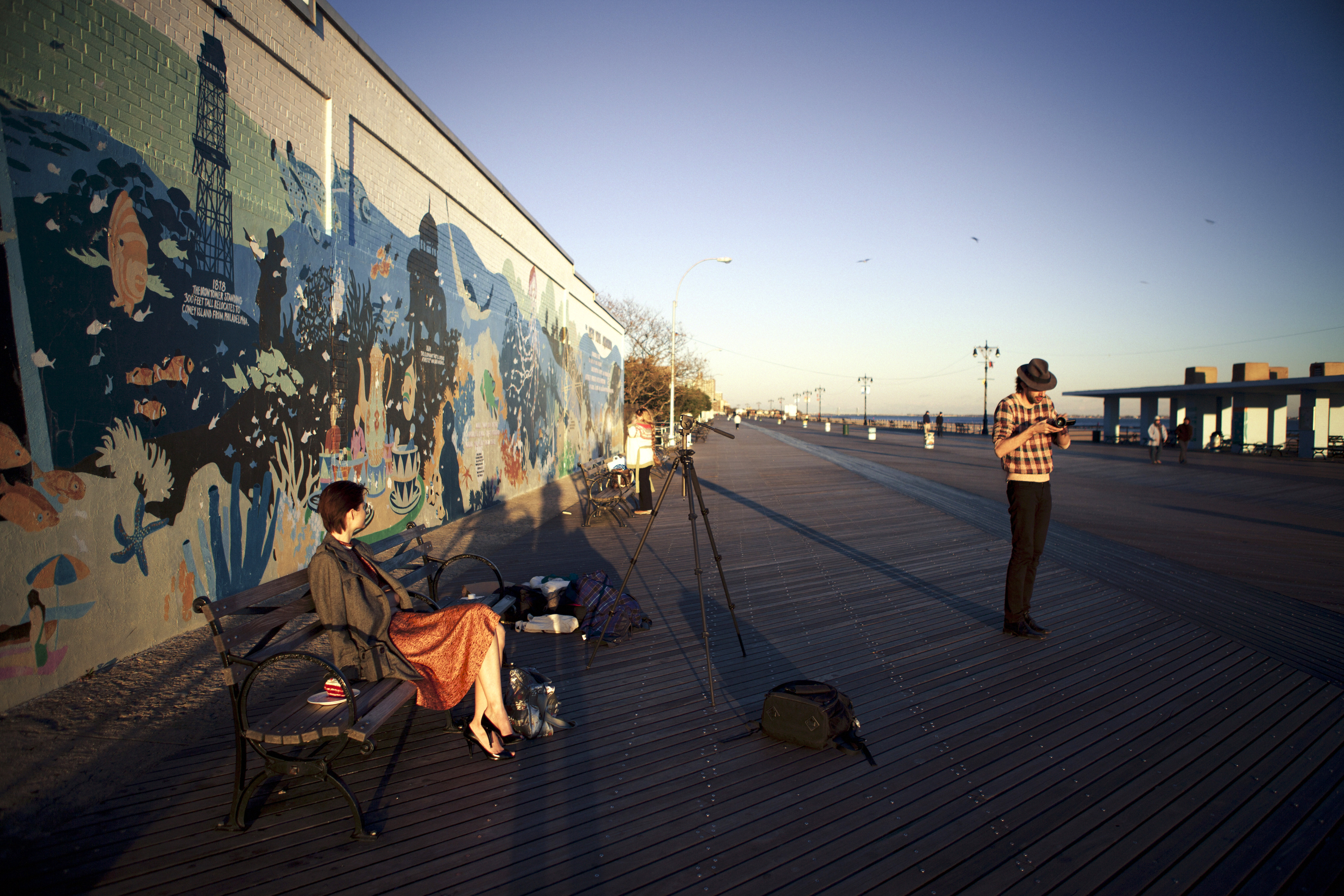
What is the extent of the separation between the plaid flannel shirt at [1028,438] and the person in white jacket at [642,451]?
19.9ft

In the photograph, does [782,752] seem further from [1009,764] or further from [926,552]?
[926,552]

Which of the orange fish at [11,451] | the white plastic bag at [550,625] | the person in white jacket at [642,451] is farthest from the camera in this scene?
the person in white jacket at [642,451]

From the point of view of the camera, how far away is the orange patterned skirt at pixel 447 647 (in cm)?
330

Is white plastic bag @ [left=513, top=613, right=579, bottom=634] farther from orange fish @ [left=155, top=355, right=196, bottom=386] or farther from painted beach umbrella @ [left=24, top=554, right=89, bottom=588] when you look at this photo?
orange fish @ [left=155, top=355, right=196, bottom=386]

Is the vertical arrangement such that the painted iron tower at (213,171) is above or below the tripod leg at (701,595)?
above

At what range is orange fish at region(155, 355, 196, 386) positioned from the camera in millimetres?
4723

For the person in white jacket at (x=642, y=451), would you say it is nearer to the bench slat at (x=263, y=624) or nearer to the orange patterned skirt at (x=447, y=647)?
the orange patterned skirt at (x=447, y=647)

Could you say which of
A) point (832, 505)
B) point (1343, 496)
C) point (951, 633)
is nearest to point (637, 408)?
point (832, 505)

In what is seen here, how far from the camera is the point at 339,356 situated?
23.5 feet

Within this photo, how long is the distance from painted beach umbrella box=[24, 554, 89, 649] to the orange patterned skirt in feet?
7.43

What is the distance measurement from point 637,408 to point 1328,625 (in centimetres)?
3541

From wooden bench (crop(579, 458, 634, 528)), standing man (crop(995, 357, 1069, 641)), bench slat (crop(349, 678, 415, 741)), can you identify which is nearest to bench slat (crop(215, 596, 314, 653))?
bench slat (crop(349, 678, 415, 741))

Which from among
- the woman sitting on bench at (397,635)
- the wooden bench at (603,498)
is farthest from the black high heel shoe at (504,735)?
the wooden bench at (603,498)

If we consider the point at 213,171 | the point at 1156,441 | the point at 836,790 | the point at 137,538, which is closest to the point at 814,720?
the point at 836,790
